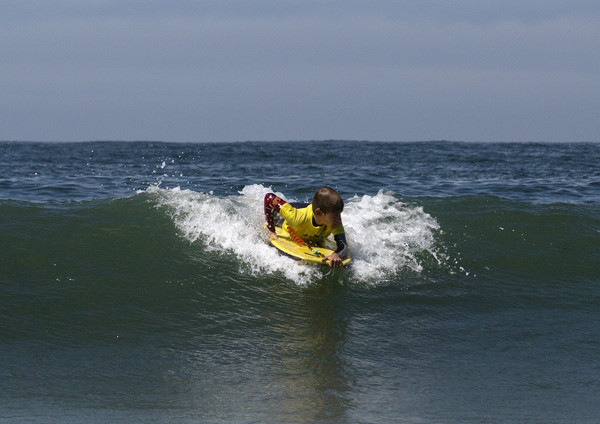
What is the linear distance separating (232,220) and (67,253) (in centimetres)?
226

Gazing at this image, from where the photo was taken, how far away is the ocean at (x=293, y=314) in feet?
16.2

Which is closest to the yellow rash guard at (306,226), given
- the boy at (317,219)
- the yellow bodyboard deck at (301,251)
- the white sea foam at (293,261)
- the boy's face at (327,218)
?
the boy at (317,219)

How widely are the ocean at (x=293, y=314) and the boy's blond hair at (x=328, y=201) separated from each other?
3.30ft

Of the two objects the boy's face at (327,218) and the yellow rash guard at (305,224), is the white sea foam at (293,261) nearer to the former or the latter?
the yellow rash guard at (305,224)

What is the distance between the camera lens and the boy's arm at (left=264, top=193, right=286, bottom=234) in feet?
26.0

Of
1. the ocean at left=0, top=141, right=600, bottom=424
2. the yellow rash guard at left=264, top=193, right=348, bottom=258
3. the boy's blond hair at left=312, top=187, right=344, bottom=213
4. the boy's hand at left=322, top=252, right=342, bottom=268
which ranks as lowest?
the ocean at left=0, top=141, right=600, bottom=424

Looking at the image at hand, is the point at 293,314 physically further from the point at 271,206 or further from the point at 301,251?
the point at 271,206

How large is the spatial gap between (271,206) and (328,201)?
111cm

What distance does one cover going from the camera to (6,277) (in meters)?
7.62

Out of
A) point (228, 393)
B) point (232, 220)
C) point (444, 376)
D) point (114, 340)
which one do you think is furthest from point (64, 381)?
point (232, 220)

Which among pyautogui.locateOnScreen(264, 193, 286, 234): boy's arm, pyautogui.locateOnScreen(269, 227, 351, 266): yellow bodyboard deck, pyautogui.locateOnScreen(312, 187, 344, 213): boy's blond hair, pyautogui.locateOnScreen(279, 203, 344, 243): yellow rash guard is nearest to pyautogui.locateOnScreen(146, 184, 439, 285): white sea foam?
pyautogui.locateOnScreen(269, 227, 351, 266): yellow bodyboard deck

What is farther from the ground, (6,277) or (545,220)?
(545,220)

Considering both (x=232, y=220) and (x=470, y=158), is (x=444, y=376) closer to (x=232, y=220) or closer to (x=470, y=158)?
(x=232, y=220)

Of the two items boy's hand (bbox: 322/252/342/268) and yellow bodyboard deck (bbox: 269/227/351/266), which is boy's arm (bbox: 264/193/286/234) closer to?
yellow bodyboard deck (bbox: 269/227/351/266)
